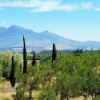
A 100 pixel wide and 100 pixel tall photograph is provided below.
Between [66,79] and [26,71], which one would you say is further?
[26,71]

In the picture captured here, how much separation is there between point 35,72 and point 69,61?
21.8 meters

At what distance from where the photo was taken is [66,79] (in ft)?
359

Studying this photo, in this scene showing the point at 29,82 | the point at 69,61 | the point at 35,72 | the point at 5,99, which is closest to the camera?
the point at 5,99

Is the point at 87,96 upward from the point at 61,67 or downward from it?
downward

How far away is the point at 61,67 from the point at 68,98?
1035 inches

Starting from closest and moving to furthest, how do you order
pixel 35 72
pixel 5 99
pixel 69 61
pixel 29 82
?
pixel 5 99 → pixel 29 82 → pixel 35 72 → pixel 69 61

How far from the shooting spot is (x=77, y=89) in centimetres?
10969

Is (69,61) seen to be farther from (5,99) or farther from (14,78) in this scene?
(5,99)

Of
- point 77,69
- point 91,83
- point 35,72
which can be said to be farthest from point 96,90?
point 35,72

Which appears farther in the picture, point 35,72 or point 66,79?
point 35,72

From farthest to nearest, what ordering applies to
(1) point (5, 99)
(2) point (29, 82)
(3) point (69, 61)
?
(3) point (69, 61)
(2) point (29, 82)
(1) point (5, 99)

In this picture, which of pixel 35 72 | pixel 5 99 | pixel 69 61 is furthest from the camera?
pixel 69 61

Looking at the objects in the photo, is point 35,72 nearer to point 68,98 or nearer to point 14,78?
point 14,78

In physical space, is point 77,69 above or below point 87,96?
above
